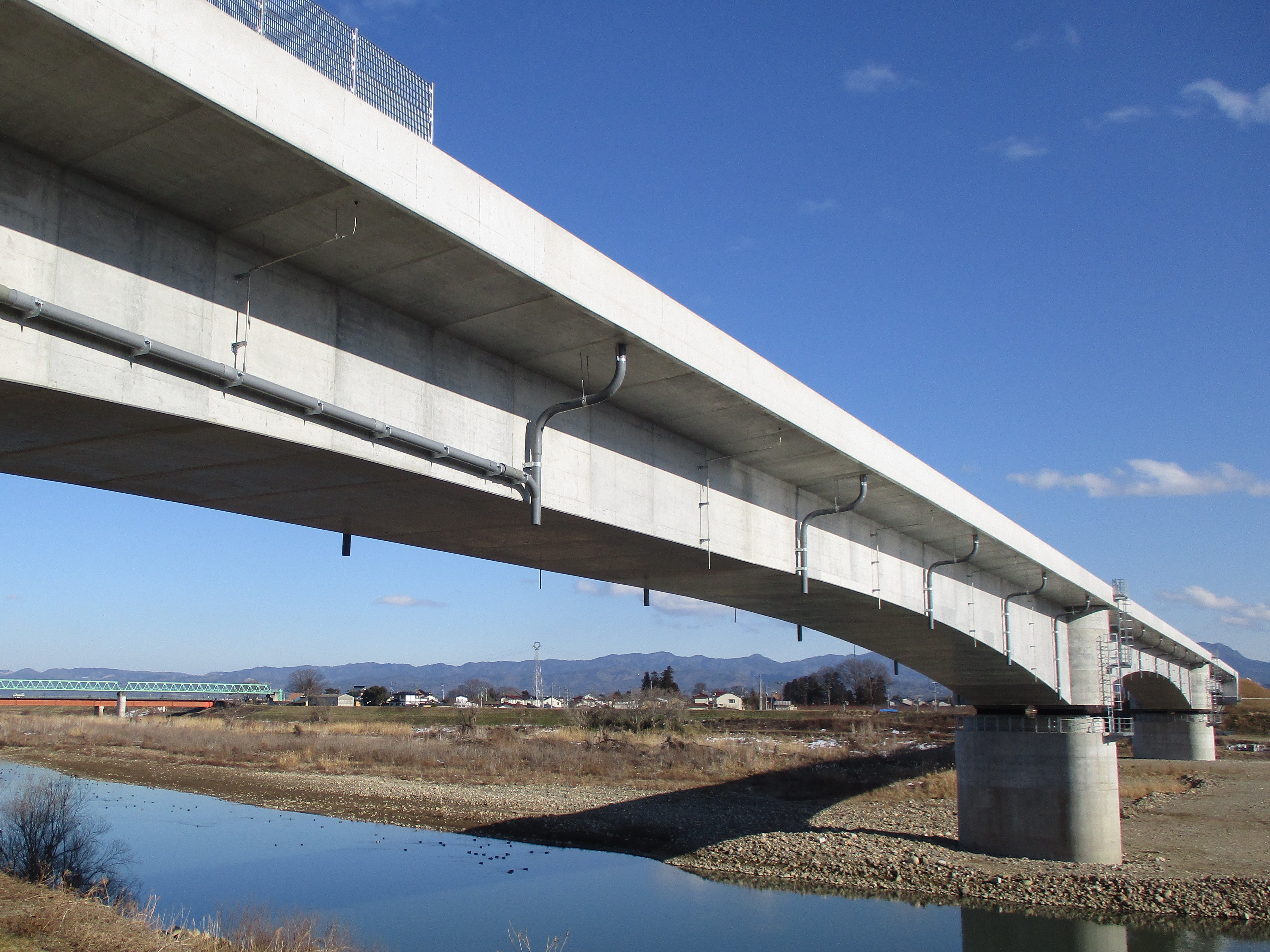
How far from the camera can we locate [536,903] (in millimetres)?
25594

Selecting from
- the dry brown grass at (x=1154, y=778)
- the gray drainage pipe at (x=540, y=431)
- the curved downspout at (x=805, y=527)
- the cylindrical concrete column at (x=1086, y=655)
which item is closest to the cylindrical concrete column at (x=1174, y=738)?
the dry brown grass at (x=1154, y=778)

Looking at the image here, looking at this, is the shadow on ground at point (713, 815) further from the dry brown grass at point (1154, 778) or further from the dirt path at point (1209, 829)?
the dry brown grass at point (1154, 778)

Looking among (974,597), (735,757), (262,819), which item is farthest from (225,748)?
(974,597)

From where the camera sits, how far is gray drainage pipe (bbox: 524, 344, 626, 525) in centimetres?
1082

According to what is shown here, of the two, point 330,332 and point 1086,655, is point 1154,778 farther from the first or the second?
point 330,332

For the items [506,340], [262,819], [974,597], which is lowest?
[262,819]

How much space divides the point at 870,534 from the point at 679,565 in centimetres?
595

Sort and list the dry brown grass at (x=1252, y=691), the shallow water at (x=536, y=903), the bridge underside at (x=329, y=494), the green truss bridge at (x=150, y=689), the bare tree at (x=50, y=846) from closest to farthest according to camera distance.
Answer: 1. the bridge underside at (x=329, y=494)
2. the bare tree at (x=50, y=846)
3. the shallow water at (x=536, y=903)
4. the dry brown grass at (x=1252, y=691)
5. the green truss bridge at (x=150, y=689)

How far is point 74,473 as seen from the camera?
9.61m

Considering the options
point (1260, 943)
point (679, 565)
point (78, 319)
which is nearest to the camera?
point (78, 319)

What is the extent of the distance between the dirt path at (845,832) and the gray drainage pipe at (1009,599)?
5.67 meters

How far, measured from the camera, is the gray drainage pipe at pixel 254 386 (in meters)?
6.74

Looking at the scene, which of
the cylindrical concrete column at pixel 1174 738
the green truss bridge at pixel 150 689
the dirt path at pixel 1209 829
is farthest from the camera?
the green truss bridge at pixel 150 689

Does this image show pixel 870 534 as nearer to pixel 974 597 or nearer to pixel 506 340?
pixel 974 597
